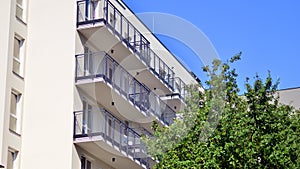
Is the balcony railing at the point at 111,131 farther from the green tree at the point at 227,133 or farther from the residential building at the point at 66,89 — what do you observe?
the green tree at the point at 227,133

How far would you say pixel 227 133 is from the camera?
90.4ft

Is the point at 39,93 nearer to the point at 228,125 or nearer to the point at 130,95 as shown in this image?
the point at 130,95

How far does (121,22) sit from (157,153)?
6817 mm

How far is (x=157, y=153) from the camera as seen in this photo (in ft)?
94.8

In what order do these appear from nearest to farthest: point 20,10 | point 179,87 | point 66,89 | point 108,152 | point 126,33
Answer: point 66,89
point 108,152
point 20,10
point 126,33
point 179,87

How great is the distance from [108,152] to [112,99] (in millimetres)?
2464

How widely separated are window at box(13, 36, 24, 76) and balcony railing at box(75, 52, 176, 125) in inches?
89.4

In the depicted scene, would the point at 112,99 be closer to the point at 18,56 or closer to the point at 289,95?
the point at 18,56

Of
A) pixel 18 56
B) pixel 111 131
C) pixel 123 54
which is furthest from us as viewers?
pixel 123 54

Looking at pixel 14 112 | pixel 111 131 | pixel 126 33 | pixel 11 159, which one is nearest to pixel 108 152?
pixel 111 131

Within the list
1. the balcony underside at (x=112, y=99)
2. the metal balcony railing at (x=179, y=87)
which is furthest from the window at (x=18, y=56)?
the metal balcony railing at (x=179, y=87)

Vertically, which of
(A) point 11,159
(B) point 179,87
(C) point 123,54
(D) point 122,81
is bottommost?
(A) point 11,159

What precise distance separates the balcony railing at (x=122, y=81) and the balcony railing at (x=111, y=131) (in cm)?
127

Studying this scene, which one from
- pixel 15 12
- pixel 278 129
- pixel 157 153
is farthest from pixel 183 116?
pixel 15 12
